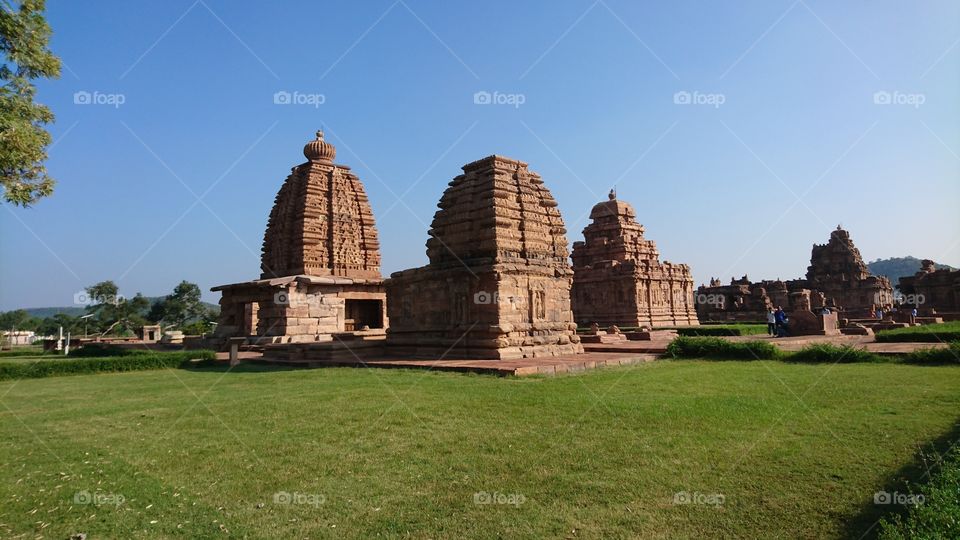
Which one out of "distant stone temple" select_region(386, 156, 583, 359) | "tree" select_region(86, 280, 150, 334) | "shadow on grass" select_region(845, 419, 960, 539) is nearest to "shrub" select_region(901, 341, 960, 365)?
"shadow on grass" select_region(845, 419, 960, 539)

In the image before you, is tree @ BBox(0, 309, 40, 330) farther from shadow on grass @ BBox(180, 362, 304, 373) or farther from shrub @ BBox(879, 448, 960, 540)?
Answer: shrub @ BBox(879, 448, 960, 540)

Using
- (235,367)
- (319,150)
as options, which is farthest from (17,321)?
(235,367)

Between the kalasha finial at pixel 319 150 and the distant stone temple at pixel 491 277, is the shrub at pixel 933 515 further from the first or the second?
the kalasha finial at pixel 319 150

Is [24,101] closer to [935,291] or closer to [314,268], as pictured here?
[314,268]

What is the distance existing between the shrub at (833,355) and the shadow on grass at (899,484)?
24.9ft

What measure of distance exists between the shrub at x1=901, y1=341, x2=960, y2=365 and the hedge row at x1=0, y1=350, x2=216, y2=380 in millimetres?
17937

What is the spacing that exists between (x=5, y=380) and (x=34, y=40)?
402 inches

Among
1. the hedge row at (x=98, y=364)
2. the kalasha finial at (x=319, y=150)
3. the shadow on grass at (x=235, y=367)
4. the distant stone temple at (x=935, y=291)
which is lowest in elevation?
the shadow on grass at (x=235, y=367)

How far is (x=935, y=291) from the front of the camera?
3925 cm

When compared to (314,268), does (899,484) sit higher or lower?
lower

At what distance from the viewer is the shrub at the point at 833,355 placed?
1234 cm

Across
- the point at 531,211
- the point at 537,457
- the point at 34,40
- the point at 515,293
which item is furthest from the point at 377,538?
the point at 531,211

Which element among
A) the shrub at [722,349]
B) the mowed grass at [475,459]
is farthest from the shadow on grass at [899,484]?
the shrub at [722,349]

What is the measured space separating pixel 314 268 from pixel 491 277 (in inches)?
507
